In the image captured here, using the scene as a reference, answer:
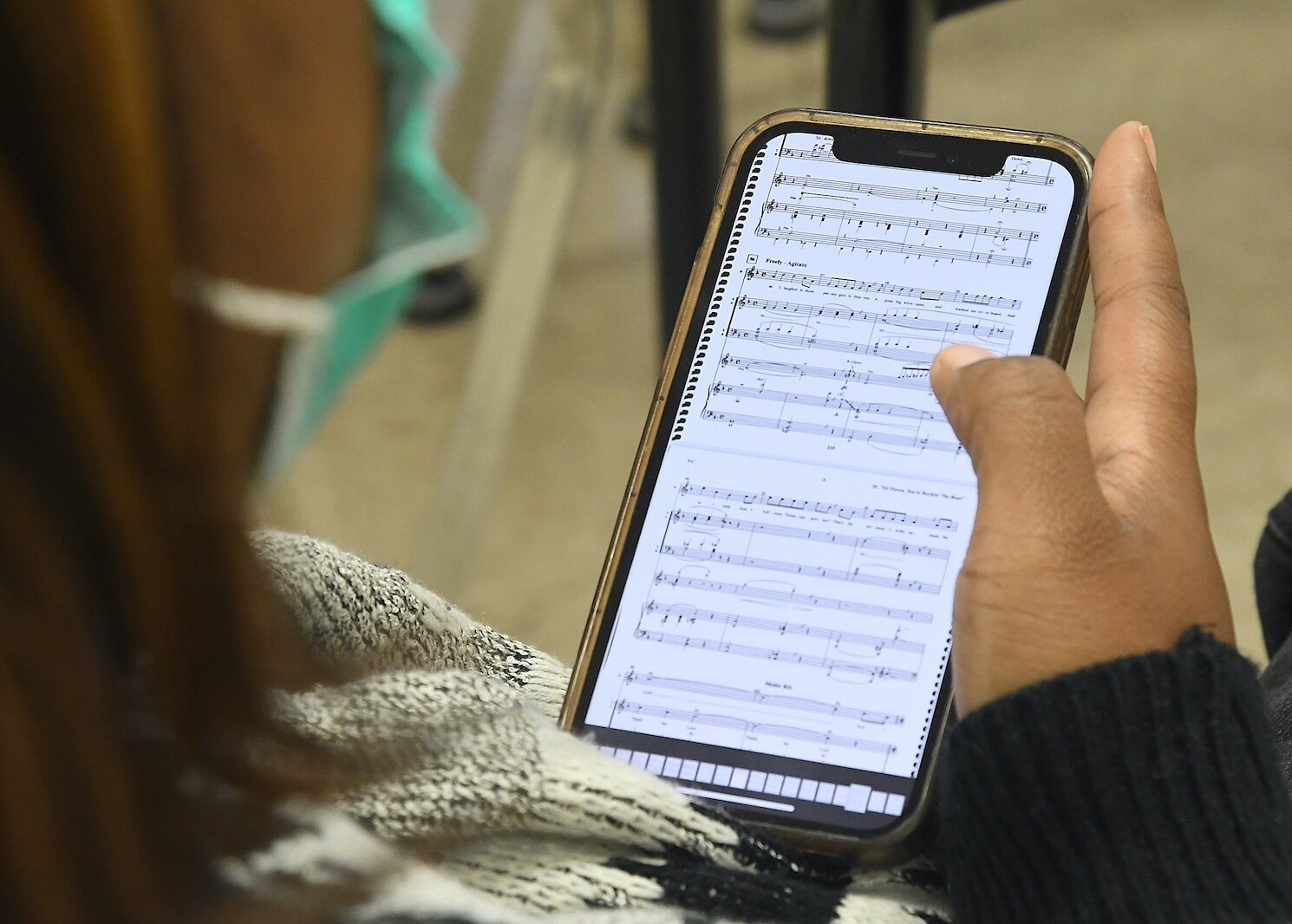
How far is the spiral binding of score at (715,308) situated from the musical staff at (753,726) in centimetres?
9

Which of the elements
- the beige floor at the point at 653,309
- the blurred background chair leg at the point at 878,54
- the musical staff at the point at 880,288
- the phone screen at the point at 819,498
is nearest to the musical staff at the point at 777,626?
the phone screen at the point at 819,498

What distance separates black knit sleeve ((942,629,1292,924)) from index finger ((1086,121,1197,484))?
0.19ft

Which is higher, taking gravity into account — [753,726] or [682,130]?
[682,130]

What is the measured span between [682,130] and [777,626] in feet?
1.46

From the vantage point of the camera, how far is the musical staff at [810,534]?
0.43 meters

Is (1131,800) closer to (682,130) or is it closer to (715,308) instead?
(715,308)

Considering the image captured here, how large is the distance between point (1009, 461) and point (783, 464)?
4.4 inches

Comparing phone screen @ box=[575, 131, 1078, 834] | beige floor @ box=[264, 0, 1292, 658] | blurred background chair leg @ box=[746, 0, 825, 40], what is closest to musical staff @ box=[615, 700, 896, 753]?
phone screen @ box=[575, 131, 1078, 834]

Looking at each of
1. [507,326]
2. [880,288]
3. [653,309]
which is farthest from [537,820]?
[653,309]

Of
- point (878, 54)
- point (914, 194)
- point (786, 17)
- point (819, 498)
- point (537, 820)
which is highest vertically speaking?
point (786, 17)

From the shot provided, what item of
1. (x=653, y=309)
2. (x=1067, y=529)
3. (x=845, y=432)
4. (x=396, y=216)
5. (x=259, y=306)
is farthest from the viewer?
(x=653, y=309)

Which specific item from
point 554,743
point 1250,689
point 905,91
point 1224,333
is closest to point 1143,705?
point 1250,689

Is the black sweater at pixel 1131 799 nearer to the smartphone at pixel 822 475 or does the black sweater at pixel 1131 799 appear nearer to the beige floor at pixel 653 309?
the smartphone at pixel 822 475

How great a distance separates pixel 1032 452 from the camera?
1.13ft
